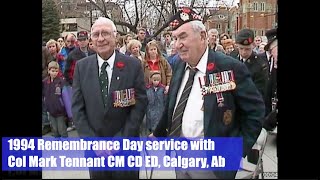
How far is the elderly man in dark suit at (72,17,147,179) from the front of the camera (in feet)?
8.49

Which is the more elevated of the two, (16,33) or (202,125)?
(16,33)

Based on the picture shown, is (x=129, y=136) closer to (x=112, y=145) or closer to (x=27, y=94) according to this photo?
(x=112, y=145)

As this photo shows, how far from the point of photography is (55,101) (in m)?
2.69

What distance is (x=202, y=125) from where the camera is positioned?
8.25ft

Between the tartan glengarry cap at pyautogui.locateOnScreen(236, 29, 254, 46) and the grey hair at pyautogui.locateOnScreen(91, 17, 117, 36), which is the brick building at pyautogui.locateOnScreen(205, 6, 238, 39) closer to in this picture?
the tartan glengarry cap at pyautogui.locateOnScreen(236, 29, 254, 46)

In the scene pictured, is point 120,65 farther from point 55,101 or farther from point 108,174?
point 108,174

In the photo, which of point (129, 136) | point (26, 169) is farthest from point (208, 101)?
point (26, 169)

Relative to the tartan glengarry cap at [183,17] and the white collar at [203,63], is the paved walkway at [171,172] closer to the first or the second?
the white collar at [203,63]

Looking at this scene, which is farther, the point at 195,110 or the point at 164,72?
the point at 164,72

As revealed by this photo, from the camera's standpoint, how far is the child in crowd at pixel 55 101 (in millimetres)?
2662

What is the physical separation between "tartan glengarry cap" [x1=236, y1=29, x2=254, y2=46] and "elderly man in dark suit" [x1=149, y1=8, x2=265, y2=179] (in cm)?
27

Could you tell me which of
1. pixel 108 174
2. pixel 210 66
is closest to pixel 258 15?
pixel 210 66

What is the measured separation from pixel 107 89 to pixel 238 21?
77 cm

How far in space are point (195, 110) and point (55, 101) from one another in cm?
73
